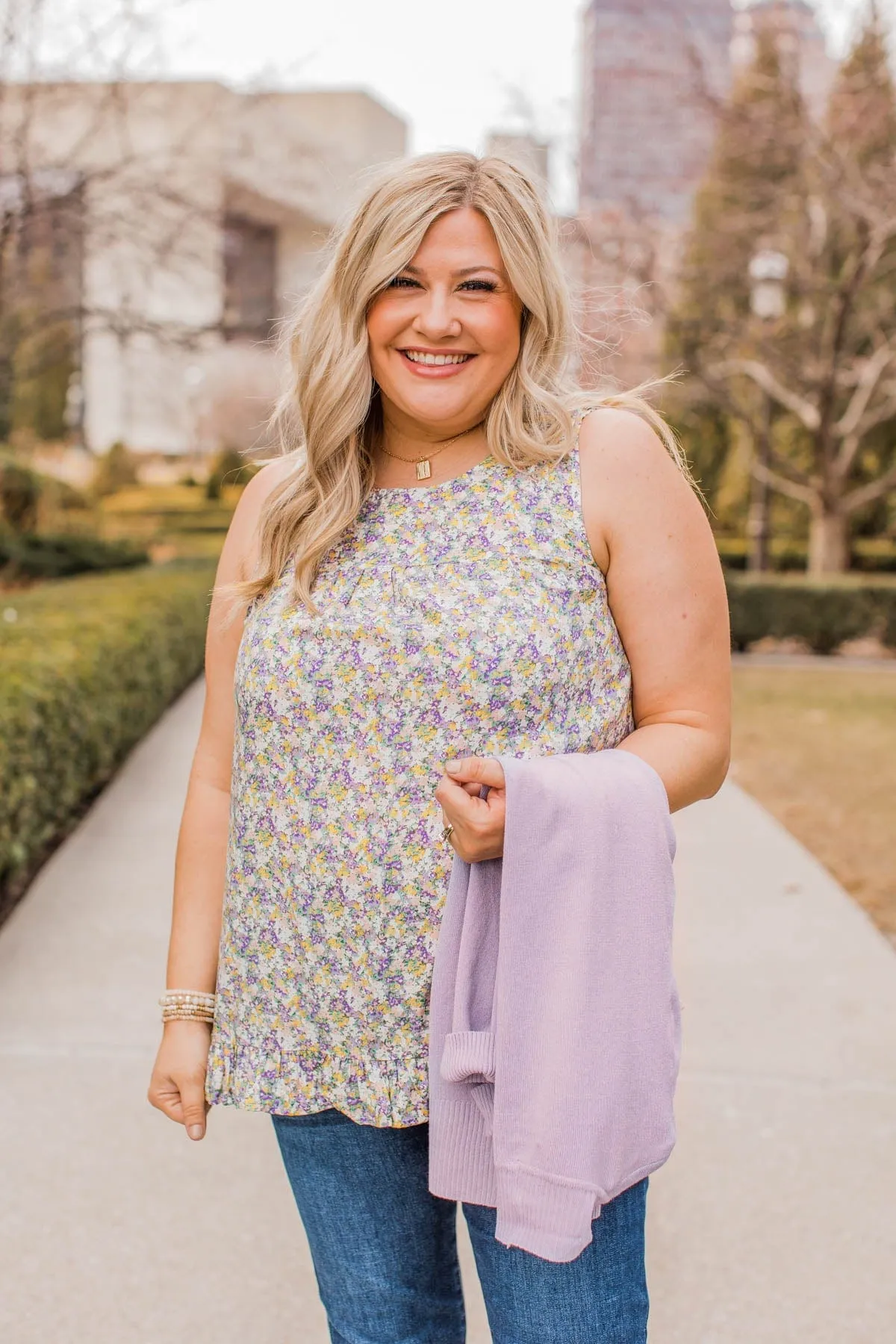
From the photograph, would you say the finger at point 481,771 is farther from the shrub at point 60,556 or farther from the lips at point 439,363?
the shrub at point 60,556

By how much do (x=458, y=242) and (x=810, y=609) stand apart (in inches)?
510

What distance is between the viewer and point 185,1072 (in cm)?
167

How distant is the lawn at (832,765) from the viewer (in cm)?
588

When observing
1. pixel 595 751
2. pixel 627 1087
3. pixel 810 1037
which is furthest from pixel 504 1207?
pixel 810 1037

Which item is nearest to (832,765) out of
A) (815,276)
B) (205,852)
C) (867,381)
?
(205,852)

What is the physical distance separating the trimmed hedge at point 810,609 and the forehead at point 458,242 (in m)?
12.6

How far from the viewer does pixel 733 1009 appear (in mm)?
3859

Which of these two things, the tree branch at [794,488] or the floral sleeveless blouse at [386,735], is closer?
the floral sleeveless blouse at [386,735]

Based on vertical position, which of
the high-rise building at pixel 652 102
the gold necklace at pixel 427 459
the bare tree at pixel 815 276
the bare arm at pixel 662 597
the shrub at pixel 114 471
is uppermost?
the high-rise building at pixel 652 102

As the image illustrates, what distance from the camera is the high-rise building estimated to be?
15.1 meters

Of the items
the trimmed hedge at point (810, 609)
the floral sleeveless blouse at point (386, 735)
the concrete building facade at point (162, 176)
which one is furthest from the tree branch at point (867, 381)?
the floral sleeveless blouse at point (386, 735)

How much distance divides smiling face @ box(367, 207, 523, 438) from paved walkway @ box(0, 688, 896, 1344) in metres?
1.78

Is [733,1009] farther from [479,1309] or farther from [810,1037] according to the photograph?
[479,1309]

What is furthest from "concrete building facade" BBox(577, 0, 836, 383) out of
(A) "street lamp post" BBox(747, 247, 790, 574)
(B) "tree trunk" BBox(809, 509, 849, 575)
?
(B) "tree trunk" BBox(809, 509, 849, 575)
